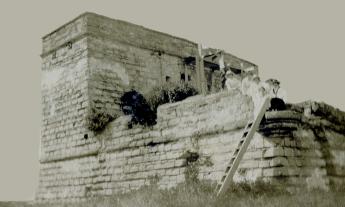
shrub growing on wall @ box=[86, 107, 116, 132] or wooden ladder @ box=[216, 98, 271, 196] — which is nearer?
wooden ladder @ box=[216, 98, 271, 196]

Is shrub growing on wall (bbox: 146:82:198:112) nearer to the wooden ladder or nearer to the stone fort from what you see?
the stone fort

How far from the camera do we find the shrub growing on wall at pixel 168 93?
13429 millimetres

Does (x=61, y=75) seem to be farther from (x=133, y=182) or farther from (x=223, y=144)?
(x=223, y=144)

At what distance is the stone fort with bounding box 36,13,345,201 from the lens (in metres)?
8.36

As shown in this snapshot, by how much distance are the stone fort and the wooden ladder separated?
8.3 inches

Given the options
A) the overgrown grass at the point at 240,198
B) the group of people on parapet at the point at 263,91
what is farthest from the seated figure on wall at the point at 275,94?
the overgrown grass at the point at 240,198

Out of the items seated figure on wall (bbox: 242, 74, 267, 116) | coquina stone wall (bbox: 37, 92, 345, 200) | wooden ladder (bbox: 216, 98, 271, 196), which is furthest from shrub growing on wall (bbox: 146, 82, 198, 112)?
wooden ladder (bbox: 216, 98, 271, 196)

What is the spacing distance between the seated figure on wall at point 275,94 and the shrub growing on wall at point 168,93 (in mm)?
5320

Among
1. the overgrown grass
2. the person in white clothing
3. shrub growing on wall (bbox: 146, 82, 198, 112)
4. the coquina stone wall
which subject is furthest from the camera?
shrub growing on wall (bbox: 146, 82, 198, 112)

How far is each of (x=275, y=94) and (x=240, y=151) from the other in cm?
143

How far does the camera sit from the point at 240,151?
24.9 feet

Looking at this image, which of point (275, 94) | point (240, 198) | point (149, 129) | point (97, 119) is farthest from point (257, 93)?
point (97, 119)

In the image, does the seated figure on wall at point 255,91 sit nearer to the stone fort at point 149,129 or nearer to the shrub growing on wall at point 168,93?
the stone fort at point 149,129

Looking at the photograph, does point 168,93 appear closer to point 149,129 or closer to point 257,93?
point 149,129
